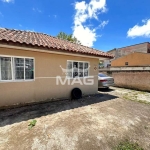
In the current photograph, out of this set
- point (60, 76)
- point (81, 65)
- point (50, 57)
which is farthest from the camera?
point (81, 65)

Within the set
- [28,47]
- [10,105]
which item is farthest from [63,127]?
[28,47]

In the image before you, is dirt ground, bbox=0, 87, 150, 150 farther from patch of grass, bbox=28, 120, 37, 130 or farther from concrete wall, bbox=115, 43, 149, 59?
concrete wall, bbox=115, 43, 149, 59

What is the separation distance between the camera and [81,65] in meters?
8.12

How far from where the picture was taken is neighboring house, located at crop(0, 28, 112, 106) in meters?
5.34

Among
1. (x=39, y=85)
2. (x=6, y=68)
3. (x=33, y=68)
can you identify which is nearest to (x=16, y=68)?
(x=6, y=68)

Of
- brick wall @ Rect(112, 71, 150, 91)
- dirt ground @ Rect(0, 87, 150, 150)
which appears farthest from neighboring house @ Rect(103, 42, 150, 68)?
dirt ground @ Rect(0, 87, 150, 150)

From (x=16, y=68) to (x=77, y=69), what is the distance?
4.01 metres

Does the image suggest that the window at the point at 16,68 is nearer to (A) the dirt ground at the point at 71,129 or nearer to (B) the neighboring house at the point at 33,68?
(B) the neighboring house at the point at 33,68

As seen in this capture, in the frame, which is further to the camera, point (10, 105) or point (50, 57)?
point (50, 57)

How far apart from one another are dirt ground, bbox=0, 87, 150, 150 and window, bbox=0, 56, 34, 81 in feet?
5.58

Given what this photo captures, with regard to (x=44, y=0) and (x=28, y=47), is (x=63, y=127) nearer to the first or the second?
Answer: (x=28, y=47)

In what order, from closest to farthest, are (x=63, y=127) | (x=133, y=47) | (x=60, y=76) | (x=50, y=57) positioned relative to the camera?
(x=63, y=127), (x=50, y=57), (x=60, y=76), (x=133, y=47)

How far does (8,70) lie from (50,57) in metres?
2.36

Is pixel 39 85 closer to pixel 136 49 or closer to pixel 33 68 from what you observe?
pixel 33 68
